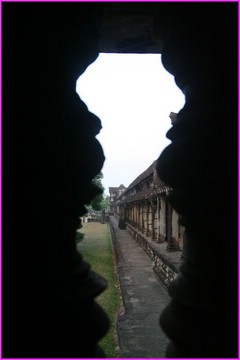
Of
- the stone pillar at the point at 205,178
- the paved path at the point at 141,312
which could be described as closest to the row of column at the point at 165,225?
the paved path at the point at 141,312

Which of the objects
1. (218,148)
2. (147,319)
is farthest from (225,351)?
(147,319)

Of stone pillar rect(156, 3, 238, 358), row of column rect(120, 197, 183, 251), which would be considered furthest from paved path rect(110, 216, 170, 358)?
stone pillar rect(156, 3, 238, 358)

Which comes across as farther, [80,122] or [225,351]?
[80,122]

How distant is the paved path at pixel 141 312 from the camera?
5.68m

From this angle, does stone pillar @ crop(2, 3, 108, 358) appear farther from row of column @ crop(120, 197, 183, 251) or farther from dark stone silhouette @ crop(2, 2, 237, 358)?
row of column @ crop(120, 197, 183, 251)

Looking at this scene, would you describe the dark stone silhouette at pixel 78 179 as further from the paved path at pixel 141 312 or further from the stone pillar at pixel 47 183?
the paved path at pixel 141 312

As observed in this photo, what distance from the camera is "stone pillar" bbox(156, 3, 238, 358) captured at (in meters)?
1.10

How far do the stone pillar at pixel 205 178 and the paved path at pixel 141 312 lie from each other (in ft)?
13.9

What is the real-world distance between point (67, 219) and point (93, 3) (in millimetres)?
924

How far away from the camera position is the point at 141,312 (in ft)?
24.9

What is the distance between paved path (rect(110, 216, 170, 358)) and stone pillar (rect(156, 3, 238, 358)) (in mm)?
4227

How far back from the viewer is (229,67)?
1.22 m

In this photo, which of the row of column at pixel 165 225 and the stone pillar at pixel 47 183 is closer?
the stone pillar at pixel 47 183

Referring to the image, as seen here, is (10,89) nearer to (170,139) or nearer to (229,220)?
(170,139)
